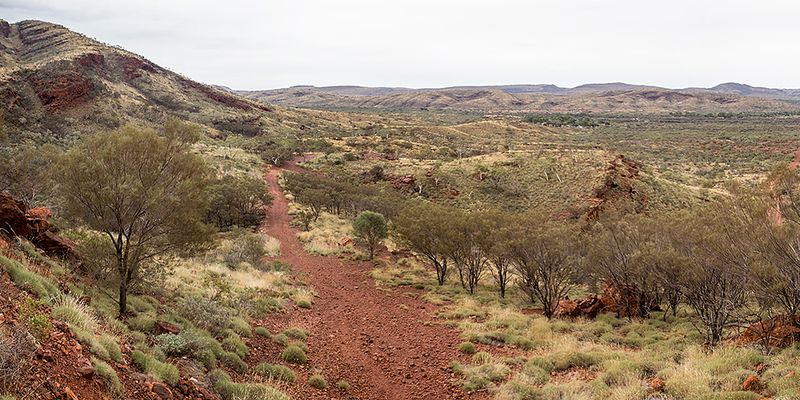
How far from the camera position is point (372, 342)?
570 inches

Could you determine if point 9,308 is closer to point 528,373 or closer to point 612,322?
point 528,373

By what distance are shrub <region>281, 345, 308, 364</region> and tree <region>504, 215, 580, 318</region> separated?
30.1 ft

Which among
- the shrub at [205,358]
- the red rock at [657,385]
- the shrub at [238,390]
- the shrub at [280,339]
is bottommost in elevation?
the shrub at [280,339]

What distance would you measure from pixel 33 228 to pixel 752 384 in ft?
52.7

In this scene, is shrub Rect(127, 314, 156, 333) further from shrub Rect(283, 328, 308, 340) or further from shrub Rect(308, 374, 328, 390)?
shrub Rect(283, 328, 308, 340)

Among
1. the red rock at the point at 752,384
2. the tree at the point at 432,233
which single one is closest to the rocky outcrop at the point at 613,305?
the tree at the point at 432,233

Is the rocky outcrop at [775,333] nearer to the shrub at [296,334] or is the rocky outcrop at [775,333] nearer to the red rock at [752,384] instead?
the red rock at [752,384]

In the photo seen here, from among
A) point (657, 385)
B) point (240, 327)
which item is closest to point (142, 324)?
point (240, 327)

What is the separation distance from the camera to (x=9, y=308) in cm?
656

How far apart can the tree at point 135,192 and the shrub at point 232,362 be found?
2.53 metres

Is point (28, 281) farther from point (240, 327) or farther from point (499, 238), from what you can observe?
point (499, 238)

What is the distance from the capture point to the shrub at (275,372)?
10.4 m

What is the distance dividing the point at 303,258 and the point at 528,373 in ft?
59.7

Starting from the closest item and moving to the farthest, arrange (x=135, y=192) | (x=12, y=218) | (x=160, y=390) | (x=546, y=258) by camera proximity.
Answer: (x=160, y=390) → (x=135, y=192) → (x=12, y=218) → (x=546, y=258)
